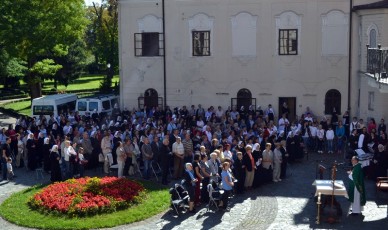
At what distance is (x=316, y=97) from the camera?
30.0 metres

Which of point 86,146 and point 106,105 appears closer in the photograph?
point 86,146

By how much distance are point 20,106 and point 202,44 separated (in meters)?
19.7

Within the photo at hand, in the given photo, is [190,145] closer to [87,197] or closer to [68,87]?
[87,197]

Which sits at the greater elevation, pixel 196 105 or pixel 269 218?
pixel 196 105

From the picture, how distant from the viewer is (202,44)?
102 feet

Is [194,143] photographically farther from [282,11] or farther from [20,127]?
[282,11]

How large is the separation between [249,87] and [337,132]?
280 inches

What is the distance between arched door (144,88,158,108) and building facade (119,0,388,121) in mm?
58

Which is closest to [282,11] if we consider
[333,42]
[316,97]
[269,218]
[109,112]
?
[333,42]

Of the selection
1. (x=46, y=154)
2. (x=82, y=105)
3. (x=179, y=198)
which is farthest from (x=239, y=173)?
(x=82, y=105)

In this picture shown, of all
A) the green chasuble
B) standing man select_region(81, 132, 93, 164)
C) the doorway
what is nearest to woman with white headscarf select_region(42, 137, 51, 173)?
standing man select_region(81, 132, 93, 164)

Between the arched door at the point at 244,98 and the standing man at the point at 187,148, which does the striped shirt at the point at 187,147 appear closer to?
the standing man at the point at 187,148

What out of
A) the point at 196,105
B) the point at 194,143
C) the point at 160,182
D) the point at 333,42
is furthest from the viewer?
the point at 196,105

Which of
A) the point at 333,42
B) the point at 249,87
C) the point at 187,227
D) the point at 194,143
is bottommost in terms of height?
the point at 187,227
